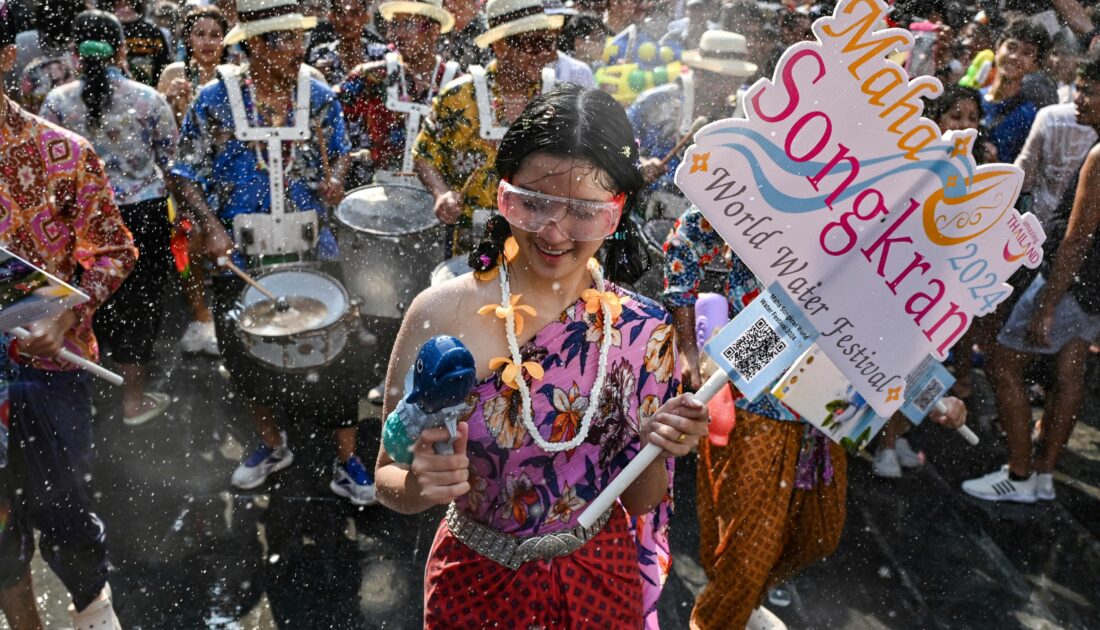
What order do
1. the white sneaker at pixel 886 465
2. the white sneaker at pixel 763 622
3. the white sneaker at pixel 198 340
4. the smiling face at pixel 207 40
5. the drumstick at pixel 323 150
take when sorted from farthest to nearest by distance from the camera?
the smiling face at pixel 207 40 < the white sneaker at pixel 198 340 < the white sneaker at pixel 886 465 < the drumstick at pixel 323 150 < the white sneaker at pixel 763 622

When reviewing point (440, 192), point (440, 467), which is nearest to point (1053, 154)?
point (440, 192)

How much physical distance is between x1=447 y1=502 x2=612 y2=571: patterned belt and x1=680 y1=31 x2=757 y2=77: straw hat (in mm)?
4167

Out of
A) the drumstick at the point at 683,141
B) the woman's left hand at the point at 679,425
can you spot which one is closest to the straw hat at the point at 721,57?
the drumstick at the point at 683,141

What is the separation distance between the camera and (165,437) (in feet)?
15.7

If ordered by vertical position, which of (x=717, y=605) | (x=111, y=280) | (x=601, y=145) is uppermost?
(x=601, y=145)

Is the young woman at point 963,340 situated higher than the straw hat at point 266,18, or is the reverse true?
the straw hat at point 266,18

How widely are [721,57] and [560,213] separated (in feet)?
13.9

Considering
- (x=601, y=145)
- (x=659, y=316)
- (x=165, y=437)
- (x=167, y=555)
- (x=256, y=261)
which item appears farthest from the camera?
(x=165, y=437)

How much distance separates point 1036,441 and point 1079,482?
14.9 inches

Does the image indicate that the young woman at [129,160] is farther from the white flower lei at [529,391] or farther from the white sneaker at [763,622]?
the white flower lei at [529,391]

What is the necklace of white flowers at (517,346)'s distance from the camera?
2.05 m

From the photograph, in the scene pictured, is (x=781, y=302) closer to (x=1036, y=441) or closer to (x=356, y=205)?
(x=356, y=205)

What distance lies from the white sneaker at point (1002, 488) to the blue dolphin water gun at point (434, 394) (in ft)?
13.4

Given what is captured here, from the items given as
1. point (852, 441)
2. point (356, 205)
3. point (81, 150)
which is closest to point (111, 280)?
point (81, 150)
